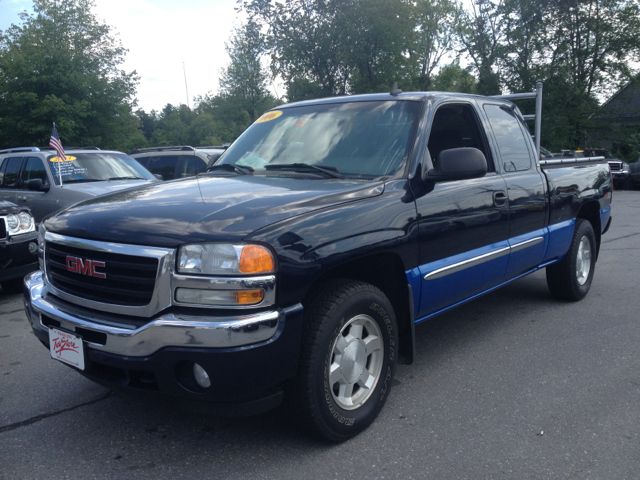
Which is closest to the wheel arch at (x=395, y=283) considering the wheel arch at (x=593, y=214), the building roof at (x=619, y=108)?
the wheel arch at (x=593, y=214)

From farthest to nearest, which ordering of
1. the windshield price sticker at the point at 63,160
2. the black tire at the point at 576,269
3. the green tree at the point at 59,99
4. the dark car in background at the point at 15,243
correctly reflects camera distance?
1. the green tree at the point at 59,99
2. the windshield price sticker at the point at 63,160
3. the dark car in background at the point at 15,243
4. the black tire at the point at 576,269

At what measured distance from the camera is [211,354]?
7.72ft

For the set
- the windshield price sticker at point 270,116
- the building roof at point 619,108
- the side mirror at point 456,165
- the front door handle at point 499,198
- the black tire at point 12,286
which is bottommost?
the black tire at point 12,286

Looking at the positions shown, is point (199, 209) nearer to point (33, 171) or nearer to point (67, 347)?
point (67, 347)

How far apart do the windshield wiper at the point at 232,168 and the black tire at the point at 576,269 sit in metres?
3.11

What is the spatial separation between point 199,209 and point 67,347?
942mm

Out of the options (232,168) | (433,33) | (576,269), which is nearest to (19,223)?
(232,168)

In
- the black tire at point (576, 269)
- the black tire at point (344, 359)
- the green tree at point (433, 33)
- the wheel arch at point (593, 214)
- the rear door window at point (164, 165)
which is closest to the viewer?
the black tire at point (344, 359)

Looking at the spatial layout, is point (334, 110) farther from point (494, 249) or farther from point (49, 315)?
point (49, 315)

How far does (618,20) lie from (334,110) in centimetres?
3053

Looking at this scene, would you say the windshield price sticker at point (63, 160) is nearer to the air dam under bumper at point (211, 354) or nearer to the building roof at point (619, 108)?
the air dam under bumper at point (211, 354)

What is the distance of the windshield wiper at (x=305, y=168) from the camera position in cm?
345

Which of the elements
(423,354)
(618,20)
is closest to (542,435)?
(423,354)

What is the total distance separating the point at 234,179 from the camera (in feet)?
11.6
